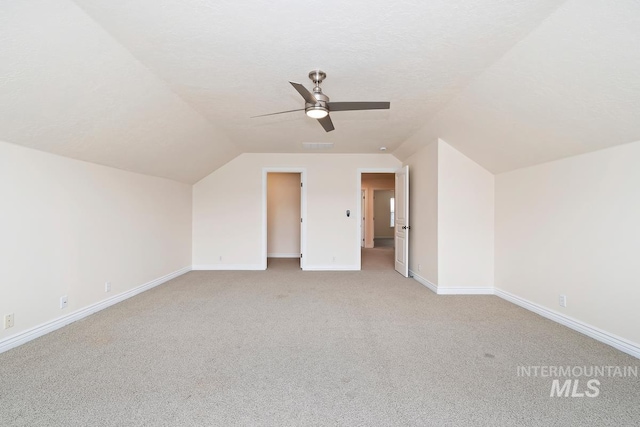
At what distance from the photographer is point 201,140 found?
4082 mm

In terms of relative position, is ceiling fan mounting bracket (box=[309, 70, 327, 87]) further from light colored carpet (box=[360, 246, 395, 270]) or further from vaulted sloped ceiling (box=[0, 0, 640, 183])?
light colored carpet (box=[360, 246, 395, 270])

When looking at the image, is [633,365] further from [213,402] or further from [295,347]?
[213,402]

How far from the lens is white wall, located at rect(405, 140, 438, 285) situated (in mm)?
4113

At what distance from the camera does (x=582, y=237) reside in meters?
2.67

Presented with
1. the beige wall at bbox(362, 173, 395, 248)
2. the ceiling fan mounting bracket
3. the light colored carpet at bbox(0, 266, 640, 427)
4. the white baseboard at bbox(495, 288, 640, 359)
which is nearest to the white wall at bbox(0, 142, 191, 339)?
the light colored carpet at bbox(0, 266, 640, 427)

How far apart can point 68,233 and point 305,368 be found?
2.86 m

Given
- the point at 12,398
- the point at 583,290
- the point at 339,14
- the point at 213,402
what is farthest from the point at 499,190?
the point at 12,398

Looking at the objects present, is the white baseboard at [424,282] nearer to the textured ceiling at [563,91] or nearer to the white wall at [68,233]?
the textured ceiling at [563,91]

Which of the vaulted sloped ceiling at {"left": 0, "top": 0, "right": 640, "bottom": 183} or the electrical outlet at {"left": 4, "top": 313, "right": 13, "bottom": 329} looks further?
the electrical outlet at {"left": 4, "top": 313, "right": 13, "bottom": 329}

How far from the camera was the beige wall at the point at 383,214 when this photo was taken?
12.2 m

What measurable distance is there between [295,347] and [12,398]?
185 centimetres

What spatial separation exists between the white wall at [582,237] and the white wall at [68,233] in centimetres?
524

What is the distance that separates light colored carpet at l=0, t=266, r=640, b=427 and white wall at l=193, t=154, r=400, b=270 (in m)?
2.14

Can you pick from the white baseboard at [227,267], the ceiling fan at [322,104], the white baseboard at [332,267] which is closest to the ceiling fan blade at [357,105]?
the ceiling fan at [322,104]
